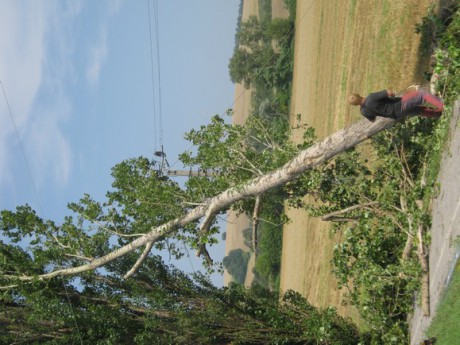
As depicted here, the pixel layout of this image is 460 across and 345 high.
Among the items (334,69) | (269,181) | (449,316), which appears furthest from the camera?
(334,69)

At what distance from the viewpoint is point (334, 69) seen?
96.9 feet

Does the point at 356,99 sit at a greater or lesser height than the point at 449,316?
greater

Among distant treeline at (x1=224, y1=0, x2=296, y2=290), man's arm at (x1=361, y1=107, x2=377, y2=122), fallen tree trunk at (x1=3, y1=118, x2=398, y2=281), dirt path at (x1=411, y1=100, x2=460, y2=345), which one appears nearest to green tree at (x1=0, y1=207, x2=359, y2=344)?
fallen tree trunk at (x1=3, y1=118, x2=398, y2=281)

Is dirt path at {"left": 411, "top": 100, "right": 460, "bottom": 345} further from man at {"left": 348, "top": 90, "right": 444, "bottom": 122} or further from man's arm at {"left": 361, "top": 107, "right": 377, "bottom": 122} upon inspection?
man's arm at {"left": 361, "top": 107, "right": 377, "bottom": 122}

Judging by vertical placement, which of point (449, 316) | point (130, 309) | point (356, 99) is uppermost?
point (356, 99)

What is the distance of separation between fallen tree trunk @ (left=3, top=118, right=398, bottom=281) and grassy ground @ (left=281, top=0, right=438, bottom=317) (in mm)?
3490

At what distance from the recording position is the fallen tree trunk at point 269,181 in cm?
1056

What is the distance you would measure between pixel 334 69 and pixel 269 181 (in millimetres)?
19174

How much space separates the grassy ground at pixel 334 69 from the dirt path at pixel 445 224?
241 inches

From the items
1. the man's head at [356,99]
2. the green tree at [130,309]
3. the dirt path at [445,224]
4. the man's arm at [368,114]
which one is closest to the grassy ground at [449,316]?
the dirt path at [445,224]

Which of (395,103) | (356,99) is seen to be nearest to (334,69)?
(395,103)

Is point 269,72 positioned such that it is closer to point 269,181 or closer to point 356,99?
point 269,181

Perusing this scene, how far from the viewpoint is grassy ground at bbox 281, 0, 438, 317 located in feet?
61.9

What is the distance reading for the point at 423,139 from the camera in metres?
11.2
